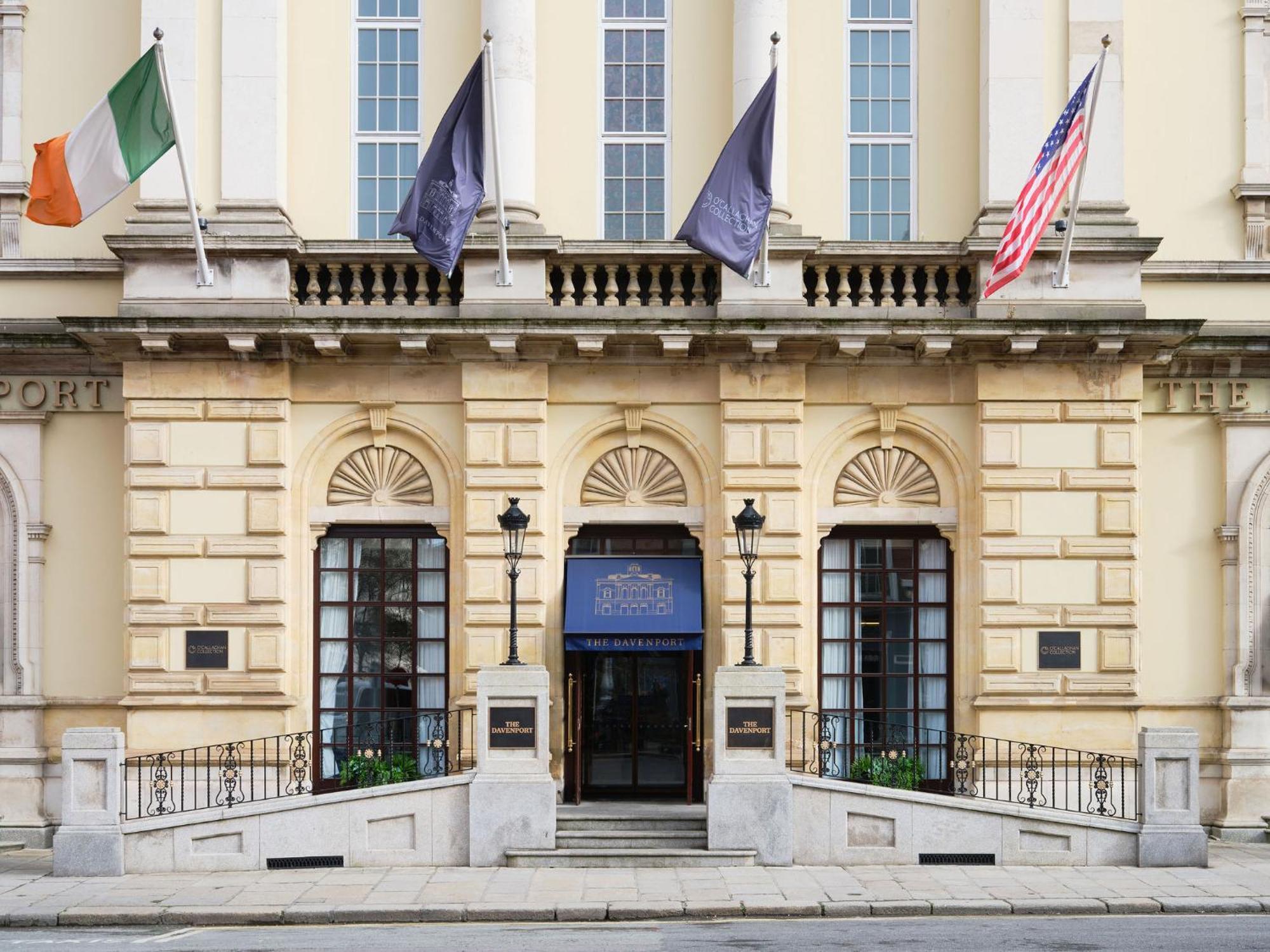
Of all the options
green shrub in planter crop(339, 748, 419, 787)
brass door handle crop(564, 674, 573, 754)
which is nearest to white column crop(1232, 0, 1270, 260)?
brass door handle crop(564, 674, 573, 754)

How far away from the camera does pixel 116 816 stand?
1878cm

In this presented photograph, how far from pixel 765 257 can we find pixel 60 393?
36.2ft

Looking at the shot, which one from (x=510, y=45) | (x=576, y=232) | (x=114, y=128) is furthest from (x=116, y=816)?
(x=510, y=45)

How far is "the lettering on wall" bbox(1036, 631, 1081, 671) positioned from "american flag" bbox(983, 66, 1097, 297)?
5.40m

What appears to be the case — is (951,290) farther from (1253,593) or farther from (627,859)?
(627,859)

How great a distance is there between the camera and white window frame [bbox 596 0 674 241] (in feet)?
75.2

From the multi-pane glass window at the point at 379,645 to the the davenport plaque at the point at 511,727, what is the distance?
291cm

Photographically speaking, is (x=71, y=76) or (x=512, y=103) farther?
(x=71, y=76)

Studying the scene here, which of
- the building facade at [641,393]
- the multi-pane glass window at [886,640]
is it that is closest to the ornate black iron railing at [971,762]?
the multi-pane glass window at [886,640]

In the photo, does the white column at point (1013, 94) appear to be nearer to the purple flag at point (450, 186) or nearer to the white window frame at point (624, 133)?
the white window frame at point (624, 133)

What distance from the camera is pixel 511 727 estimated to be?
19.4m

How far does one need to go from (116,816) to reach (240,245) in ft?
27.3

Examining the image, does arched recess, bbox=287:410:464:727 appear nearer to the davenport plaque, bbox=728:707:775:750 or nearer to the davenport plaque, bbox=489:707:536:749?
the davenport plaque, bbox=489:707:536:749

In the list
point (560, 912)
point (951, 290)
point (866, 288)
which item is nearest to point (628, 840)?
point (560, 912)
